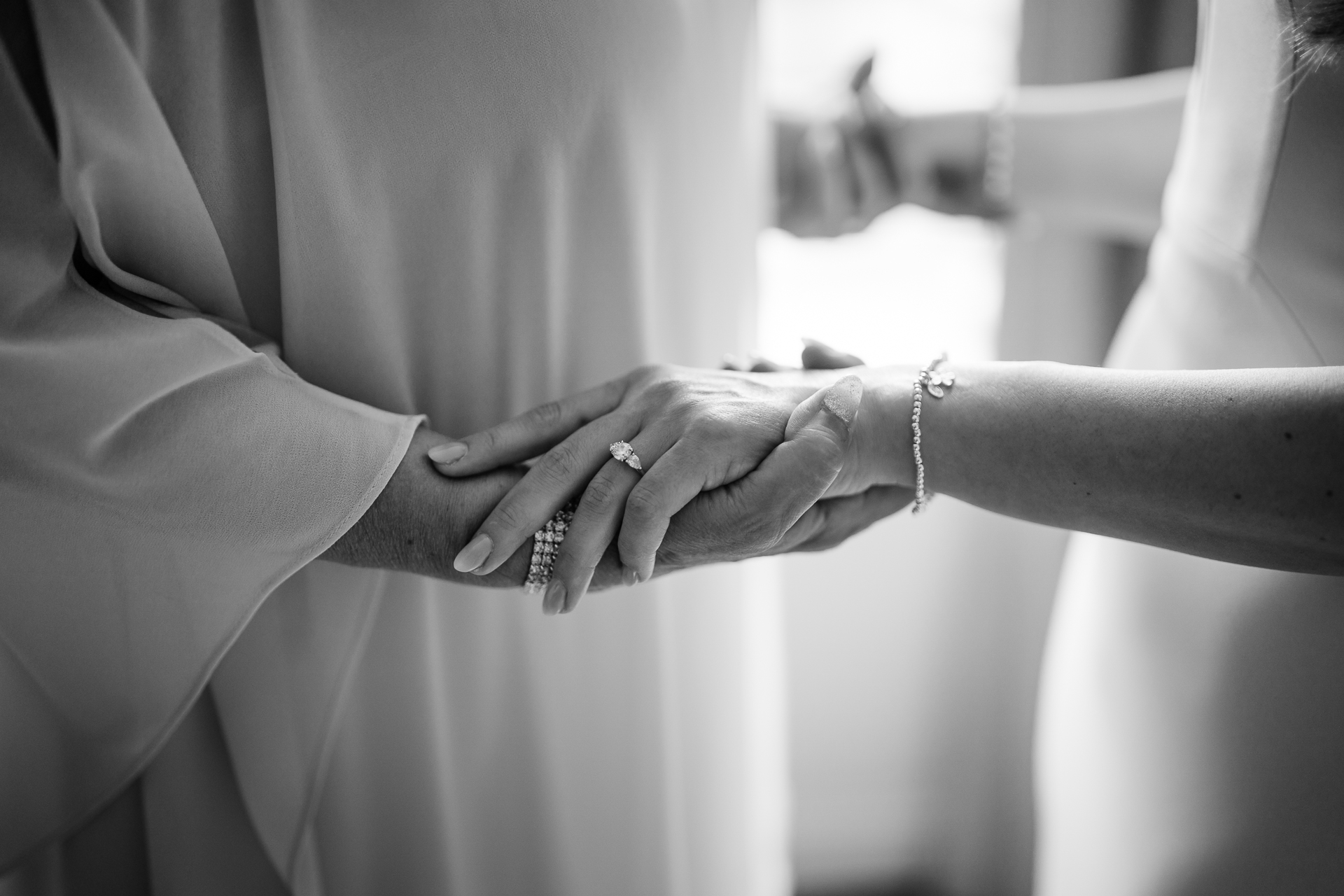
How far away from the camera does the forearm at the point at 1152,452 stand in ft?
2.17

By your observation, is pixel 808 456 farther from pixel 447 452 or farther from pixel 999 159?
pixel 999 159

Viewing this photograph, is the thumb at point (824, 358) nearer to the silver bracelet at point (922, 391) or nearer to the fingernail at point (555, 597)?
the silver bracelet at point (922, 391)

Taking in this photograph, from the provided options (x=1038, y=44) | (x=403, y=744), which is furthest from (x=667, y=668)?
(x=1038, y=44)

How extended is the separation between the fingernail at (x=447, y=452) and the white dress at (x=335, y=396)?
3 cm

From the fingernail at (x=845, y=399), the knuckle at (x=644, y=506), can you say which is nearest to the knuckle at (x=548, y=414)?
the knuckle at (x=644, y=506)

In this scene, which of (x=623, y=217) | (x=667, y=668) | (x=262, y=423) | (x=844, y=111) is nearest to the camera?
(x=262, y=423)

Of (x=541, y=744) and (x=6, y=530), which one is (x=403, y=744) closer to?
(x=541, y=744)

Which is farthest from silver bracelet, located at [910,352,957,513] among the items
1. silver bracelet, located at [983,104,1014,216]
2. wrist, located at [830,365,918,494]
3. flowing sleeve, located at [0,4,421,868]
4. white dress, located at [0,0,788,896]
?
silver bracelet, located at [983,104,1014,216]

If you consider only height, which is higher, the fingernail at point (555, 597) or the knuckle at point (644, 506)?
the knuckle at point (644, 506)

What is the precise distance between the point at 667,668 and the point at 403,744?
0.95 feet

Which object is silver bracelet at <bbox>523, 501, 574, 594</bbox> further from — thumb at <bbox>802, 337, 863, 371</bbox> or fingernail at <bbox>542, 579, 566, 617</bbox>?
thumb at <bbox>802, 337, 863, 371</bbox>

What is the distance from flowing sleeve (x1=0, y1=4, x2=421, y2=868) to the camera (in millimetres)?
666

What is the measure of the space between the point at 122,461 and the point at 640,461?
1.37 feet

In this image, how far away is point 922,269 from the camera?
167cm
